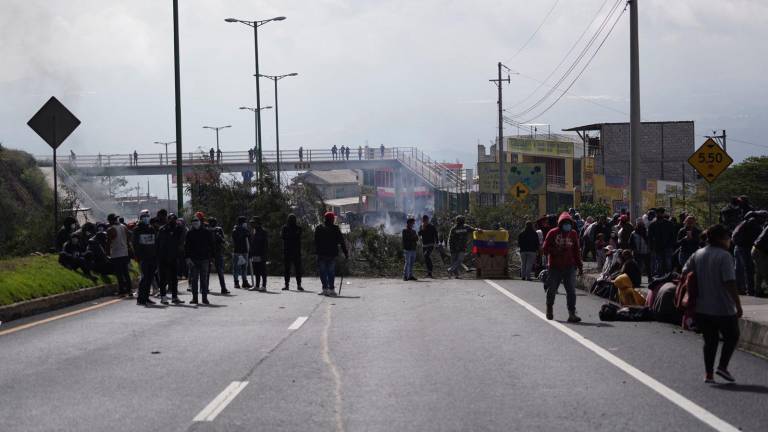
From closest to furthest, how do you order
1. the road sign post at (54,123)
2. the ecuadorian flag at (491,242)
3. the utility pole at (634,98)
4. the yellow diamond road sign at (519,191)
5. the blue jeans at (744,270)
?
the blue jeans at (744,270)
the road sign post at (54,123)
the utility pole at (634,98)
the ecuadorian flag at (491,242)
the yellow diamond road sign at (519,191)

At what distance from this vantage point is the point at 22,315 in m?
17.8

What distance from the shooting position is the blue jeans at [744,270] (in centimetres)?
1923

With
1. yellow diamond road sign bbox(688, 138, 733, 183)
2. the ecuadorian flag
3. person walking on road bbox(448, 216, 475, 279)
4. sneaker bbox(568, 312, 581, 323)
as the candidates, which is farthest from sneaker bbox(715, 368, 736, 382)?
the ecuadorian flag

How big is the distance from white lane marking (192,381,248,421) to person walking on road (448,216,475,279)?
19.7m

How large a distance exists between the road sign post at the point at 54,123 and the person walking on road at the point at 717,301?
15.4 meters

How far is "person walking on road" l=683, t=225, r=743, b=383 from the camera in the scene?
33.3ft

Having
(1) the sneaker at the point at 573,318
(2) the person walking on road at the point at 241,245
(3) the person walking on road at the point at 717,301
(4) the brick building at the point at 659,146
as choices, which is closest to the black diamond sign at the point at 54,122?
(2) the person walking on road at the point at 241,245

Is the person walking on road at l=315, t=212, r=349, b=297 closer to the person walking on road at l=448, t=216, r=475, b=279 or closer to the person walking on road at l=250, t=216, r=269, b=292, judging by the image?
the person walking on road at l=250, t=216, r=269, b=292

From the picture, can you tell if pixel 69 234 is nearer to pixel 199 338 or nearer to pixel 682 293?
pixel 199 338

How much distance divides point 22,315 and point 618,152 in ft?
198

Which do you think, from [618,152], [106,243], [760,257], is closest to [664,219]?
[760,257]

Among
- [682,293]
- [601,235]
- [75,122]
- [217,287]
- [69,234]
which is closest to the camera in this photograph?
[682,293]

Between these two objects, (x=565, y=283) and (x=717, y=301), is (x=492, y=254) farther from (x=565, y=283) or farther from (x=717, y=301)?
(x=717, y=301)

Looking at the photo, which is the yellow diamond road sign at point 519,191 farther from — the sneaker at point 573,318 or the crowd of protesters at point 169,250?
the sneaker at point 573,318
